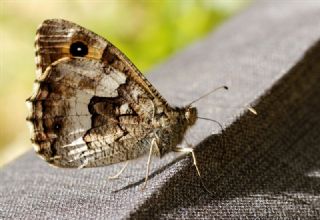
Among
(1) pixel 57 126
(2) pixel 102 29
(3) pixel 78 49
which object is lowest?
(1) pixel 57 126

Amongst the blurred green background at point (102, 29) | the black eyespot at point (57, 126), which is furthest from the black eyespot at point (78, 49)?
the blurred green background at point (102, 29)

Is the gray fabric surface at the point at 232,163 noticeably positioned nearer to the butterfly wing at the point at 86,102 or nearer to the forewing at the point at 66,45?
the butterfly wing at the point at 86,102

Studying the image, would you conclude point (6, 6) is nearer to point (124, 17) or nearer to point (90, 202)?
point (124, 17)

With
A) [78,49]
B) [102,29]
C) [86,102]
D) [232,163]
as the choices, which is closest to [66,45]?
[78,49]

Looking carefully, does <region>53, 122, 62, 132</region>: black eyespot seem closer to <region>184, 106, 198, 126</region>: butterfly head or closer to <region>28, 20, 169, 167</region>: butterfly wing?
<region>28, 20, 169, 167</region>: butterfly wing

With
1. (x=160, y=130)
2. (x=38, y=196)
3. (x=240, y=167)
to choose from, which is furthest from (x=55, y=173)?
(x=240, y=167)

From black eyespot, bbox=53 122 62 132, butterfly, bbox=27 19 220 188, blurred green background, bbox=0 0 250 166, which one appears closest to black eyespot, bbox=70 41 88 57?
butterfly, bbox=27 19 220 188

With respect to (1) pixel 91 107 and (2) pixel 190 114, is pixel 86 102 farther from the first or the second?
(2) pixel 190 114
